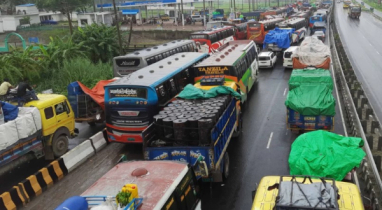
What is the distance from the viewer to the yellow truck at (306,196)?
19.5 feet

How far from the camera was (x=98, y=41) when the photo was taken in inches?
1217

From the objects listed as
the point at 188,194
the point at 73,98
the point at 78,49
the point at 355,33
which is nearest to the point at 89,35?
the point at 78,49

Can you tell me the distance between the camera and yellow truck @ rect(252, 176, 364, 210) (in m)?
5.94

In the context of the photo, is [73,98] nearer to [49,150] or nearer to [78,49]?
[49,150]

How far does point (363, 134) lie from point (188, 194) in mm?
8153

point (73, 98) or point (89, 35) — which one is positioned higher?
point (89, 35)

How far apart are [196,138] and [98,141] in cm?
611

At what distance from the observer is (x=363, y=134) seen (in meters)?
12.7

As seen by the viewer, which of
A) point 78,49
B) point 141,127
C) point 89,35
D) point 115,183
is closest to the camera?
point 115,183

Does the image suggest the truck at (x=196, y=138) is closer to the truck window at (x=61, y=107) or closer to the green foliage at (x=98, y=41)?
the truck window at (x=61, y=107)

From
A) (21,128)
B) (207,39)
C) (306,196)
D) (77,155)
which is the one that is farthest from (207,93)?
(207,39)

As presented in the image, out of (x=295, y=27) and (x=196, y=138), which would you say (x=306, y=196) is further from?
(x=295, y=27)

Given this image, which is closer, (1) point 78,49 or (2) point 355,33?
(1) point 78,49

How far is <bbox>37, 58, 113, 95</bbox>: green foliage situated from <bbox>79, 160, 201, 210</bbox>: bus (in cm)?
1687
